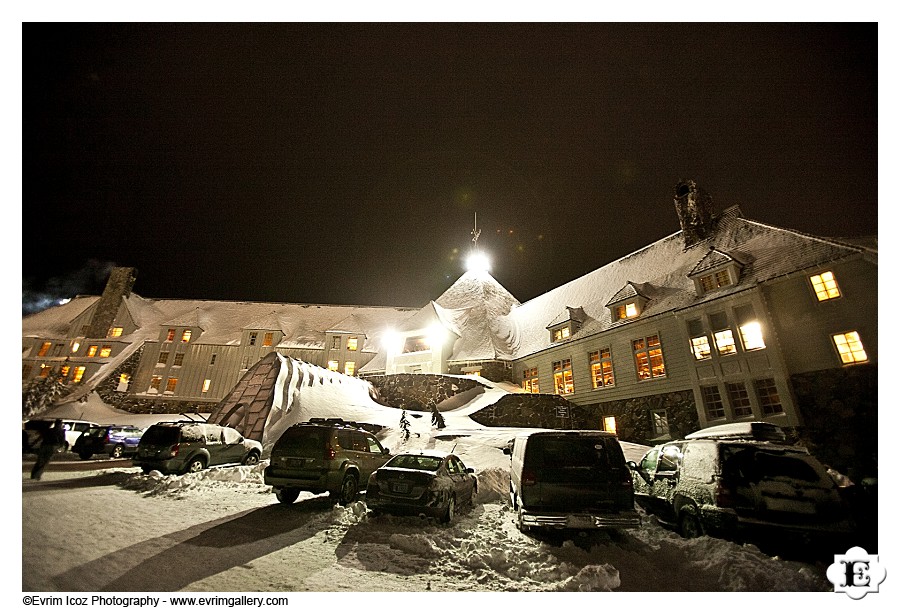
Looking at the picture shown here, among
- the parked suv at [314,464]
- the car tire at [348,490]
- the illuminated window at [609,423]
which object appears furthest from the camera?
the illuminated window at [609,423]

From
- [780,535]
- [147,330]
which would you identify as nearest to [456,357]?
[780,535]

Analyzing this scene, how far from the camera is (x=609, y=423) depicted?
65.7 ft

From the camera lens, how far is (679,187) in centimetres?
2253

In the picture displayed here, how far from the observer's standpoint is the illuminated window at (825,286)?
44.1ft

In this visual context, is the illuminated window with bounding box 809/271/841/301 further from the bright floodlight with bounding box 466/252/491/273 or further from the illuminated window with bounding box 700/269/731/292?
the bright floodlight with bounding box 466/252/491/273

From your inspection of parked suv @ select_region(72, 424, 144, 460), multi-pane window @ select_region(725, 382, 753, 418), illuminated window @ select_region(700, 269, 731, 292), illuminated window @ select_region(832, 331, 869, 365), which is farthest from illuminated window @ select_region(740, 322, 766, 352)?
parked suv @ select_region(72, 424, 144, 460)

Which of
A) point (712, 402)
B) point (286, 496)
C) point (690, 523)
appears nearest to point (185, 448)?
point (286, 496)

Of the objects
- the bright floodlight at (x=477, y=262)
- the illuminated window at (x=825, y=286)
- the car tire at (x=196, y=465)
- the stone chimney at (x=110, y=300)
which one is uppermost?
the bright floodlight at (x=477, y=262)

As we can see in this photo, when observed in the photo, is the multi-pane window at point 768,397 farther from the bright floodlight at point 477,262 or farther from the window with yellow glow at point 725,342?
the bright floodlight at point 477,262

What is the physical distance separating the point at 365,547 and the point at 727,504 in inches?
234

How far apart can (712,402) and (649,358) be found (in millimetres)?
3419

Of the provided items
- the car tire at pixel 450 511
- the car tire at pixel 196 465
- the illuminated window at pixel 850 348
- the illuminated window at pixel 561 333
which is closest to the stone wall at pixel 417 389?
the illuminated window at pixel 561 333

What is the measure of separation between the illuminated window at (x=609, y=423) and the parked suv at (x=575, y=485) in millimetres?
14546

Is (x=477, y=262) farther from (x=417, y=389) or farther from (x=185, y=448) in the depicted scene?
(x=185, y=448)
